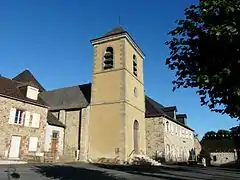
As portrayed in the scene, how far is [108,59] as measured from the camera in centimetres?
2578

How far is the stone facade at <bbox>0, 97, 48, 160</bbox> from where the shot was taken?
19156 mm

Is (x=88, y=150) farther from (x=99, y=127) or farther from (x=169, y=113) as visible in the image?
(x=169, y=113)

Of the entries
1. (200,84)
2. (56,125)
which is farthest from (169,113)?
(200,84)

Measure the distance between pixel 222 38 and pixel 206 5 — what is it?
3.04 ft

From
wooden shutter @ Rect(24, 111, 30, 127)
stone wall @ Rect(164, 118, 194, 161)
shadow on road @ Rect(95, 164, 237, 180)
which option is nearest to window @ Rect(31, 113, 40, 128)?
wooden shutter @ Rect(24, 111, 30, 127)

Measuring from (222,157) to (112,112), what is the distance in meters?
23.1

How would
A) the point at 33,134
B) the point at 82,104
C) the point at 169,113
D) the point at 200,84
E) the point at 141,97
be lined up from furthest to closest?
the point at 169,113, the point at 141,97, the point at 82,104, the point at 33,134, the point at 200,84

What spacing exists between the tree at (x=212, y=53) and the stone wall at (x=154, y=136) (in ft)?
68.0

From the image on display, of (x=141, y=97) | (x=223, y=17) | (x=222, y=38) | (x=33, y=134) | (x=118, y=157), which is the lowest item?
(x=118, y=157)

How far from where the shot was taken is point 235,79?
671 cm

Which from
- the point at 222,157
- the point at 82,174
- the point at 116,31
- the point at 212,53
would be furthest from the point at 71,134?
the point at 222,157

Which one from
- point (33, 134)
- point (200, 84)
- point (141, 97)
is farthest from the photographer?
point (141, 97)

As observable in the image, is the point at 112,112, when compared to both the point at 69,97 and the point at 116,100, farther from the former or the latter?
the point at 69,97

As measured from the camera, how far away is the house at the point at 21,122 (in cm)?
1937
